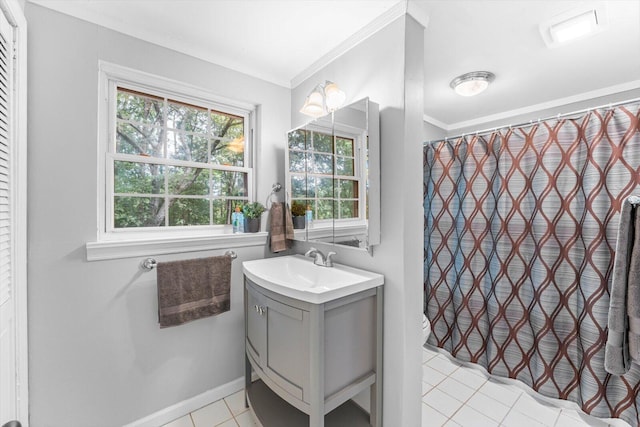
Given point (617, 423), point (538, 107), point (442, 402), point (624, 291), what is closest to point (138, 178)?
point (442, 402)

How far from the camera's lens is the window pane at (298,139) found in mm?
1902

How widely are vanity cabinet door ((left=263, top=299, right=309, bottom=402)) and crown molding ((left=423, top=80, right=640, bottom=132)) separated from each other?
2.72 m

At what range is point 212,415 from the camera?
A: 1731 mm

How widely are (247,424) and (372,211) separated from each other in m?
1.48

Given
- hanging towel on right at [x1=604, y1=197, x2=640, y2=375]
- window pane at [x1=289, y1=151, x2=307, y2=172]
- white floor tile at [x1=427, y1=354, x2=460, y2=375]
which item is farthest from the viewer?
white floor tile at [x1=427, y1=354, x2=460, y2=375]

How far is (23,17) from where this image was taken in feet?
4.04

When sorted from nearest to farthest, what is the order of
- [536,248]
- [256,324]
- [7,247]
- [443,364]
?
[7,247]
[256,324]
[536,248]
[443,364]

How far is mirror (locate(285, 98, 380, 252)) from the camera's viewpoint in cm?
149

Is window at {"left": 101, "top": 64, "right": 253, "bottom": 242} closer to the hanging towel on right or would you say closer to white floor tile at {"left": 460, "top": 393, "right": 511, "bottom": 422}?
white floor tile at {"left": 460, "top": 393, "right": 511, "bottom": 422}

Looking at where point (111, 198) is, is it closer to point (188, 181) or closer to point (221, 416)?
point (188, 181)

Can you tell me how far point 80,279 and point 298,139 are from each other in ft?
4.93

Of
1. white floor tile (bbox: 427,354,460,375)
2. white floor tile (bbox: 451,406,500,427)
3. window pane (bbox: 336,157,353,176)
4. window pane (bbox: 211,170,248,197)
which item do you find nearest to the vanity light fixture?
window pane (bbox: 336,157,353,176)

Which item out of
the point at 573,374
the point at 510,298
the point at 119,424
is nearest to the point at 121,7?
the point at 119,424

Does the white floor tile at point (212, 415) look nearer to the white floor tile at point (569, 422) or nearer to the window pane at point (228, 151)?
the window pane at point (228, 151)
